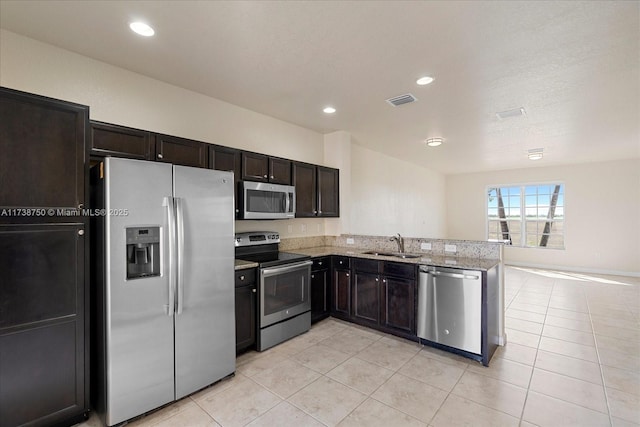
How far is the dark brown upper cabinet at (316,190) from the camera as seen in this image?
4.05 metres

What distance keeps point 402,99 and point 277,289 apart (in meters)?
2.65

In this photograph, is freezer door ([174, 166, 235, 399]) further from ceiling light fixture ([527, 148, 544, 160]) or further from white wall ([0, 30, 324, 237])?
ceiling light fixture ([527, 148, 544, 160])

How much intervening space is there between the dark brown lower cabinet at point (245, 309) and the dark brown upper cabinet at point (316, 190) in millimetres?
1304

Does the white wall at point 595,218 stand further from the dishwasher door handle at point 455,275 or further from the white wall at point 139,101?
the white wall at point 139,101

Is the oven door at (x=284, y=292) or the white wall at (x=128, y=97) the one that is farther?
the oven door at (x=284, y=292)

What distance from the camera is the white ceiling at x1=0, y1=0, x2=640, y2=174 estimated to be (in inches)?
77.9

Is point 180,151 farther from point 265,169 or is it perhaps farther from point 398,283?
point 398,283

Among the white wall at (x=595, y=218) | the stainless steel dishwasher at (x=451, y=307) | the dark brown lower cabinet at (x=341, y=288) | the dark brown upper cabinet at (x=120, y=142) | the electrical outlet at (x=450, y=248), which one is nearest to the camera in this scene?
the dark brown upper cabinet at (x=120, y=142)

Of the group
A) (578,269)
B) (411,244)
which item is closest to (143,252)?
(411,244)

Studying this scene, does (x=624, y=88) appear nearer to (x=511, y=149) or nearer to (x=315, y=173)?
(x=511, y=149)

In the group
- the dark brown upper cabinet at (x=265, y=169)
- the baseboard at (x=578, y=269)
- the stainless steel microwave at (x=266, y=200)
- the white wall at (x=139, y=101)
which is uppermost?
the white wall at (x=139, y=101)

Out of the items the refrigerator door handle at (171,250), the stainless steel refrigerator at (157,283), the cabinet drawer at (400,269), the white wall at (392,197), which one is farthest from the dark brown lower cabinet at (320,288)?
the refrigerator door handle at (171,250)

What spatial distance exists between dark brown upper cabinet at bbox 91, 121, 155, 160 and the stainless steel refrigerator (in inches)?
14.8

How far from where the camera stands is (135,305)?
205 cm
